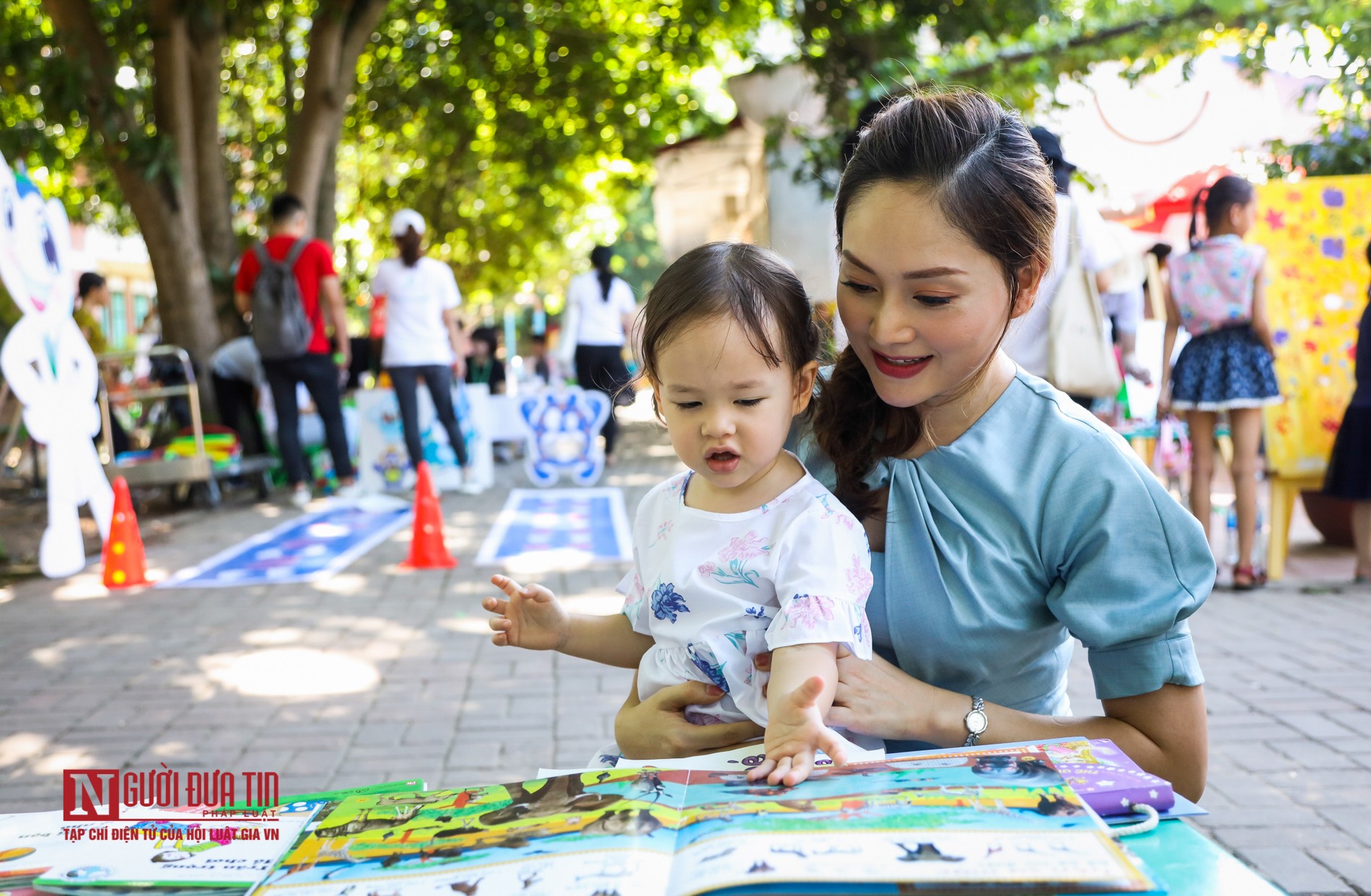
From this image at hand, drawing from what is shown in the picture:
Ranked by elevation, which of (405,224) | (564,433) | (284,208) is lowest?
(564,433)

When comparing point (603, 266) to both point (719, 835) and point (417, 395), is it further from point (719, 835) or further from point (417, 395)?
point (719, 835)

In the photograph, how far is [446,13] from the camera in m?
13.3

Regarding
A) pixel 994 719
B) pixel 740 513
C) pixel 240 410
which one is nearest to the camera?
pixel 994 719

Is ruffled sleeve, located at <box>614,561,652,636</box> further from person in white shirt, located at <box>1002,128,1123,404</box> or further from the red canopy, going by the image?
the red canopy

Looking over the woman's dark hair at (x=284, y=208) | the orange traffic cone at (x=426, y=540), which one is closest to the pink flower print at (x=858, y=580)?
the orange traffic cone at (x=426, y=540)

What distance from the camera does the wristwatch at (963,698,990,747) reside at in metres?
1.59

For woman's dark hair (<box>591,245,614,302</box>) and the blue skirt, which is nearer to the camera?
the blue skirt

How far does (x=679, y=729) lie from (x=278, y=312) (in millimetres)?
8039

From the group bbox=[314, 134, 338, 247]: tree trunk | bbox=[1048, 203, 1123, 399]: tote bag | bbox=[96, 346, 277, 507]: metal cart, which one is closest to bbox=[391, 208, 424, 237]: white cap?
bbox=[96, 346, 277, 507]: metal cart

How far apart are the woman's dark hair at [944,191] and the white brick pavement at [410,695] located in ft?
6.13

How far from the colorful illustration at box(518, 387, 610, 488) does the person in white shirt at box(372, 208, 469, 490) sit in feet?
3.62

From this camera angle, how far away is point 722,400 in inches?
66.5

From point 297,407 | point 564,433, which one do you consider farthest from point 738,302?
point 564,433

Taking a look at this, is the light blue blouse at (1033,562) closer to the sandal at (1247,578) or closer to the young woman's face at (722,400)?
the young woman's face at (722,400)
